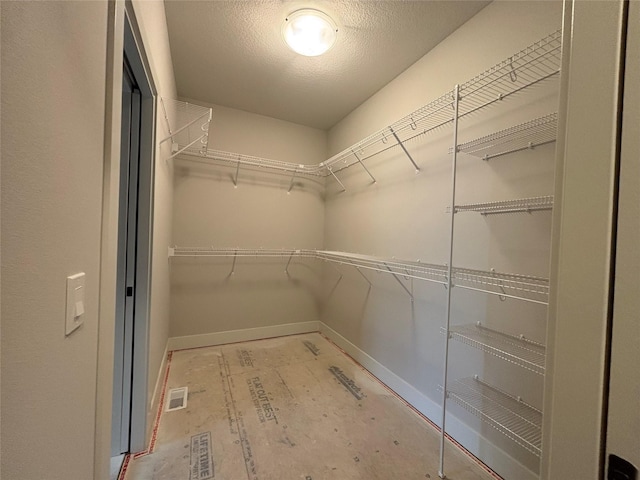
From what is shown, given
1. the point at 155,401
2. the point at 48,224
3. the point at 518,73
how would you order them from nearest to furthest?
the point at 48,224, the point at 518,73, the point at 155,401

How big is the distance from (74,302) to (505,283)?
5.58 feet

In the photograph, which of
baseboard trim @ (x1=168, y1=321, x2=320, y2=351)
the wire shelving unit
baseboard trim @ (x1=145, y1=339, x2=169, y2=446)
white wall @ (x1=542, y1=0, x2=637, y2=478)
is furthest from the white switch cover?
baseboard trim @ (x1=168, y1=321, x2=320, y2=351)

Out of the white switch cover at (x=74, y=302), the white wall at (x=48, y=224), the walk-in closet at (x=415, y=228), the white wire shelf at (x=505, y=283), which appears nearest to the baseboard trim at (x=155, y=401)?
the walk-in closet at (x=415, y=228)

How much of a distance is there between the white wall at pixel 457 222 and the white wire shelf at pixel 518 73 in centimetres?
10

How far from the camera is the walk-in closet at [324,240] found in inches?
17.6

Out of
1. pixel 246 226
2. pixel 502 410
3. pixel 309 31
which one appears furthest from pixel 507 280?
pixel 246 226

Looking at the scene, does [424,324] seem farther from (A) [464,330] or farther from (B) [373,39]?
(B) [373,39]

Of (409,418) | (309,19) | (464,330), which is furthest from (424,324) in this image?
(309,19)

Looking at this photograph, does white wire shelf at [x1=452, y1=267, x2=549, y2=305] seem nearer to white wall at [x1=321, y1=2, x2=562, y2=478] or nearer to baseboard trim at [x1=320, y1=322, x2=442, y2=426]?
white wall at [x1=321, y1=2, x2=562, y2=478]

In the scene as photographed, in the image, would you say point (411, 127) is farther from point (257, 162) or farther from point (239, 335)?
point (239, 335)

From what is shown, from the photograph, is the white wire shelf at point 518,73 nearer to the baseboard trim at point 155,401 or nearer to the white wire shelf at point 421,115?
the white wire shelf at point 421,115

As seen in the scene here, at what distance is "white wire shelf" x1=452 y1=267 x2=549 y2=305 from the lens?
1.25 meters

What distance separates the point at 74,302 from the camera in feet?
1.88

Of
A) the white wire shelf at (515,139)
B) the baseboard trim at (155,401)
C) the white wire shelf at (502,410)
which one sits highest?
the white wire shelf at (515,139)
